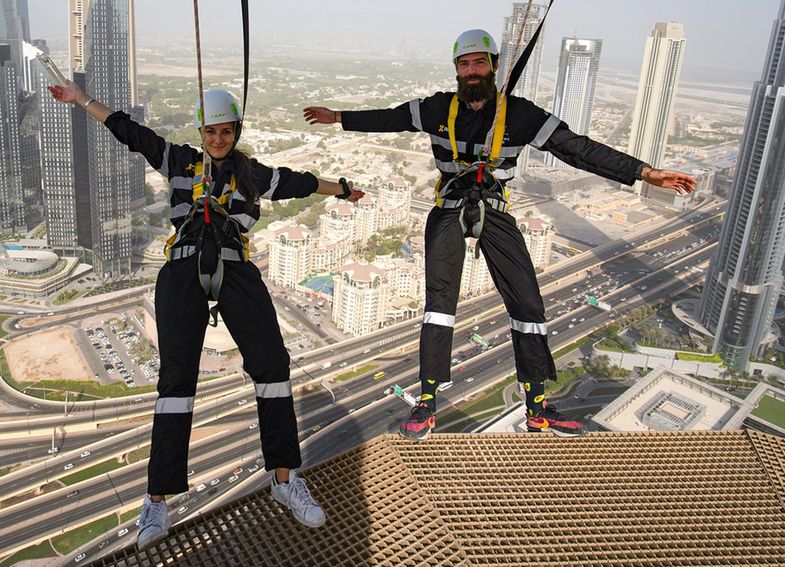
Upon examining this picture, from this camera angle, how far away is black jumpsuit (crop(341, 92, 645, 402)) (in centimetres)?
311

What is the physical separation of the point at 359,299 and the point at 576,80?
33.4 meters

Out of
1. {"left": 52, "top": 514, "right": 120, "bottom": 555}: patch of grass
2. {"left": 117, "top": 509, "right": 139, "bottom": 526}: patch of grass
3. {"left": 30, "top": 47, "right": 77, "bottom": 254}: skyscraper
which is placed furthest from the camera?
{"left": 30, "top": 47, "right": 77, "bottom": 254}: skyscraper

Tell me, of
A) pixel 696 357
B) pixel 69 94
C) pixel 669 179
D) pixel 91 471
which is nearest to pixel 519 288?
pixel 669 179

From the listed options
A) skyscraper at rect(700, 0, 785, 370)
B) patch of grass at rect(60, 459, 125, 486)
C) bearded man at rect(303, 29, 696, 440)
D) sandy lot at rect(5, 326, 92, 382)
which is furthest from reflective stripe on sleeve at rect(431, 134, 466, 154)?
skyscraper at rect(700, 0, 785, 370)

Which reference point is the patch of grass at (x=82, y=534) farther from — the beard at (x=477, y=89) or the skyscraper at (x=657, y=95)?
the skyscraper at (x=657, y=95)

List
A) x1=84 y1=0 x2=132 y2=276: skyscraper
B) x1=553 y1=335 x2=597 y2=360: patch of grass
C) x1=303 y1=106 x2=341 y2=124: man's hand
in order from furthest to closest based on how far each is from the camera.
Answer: x1=84 y1=0 x2=132 y2=276: skyscraper < x1=553 y1=335 x2=597 y2=360: patch of grass < x1=303 y1=106 x2=341 y2=124: man's hand

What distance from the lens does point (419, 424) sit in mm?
3486

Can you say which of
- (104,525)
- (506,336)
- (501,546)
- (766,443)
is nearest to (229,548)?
(501,546)

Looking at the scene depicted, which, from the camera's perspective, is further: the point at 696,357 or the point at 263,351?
the point at 696,357

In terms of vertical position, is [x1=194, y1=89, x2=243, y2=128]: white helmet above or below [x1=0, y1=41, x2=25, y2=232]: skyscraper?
above

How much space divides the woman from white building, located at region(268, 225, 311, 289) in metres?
21.6

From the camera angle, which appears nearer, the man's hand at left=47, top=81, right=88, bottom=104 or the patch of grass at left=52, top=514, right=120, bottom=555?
the man's hand at left=47, top=81, right=88, bottom=104

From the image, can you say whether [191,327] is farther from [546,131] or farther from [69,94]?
[546,131]

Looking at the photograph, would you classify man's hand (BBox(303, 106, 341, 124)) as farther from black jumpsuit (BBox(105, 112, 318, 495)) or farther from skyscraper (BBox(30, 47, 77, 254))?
skyscraper (BBox(30, 47, 77, 254))
